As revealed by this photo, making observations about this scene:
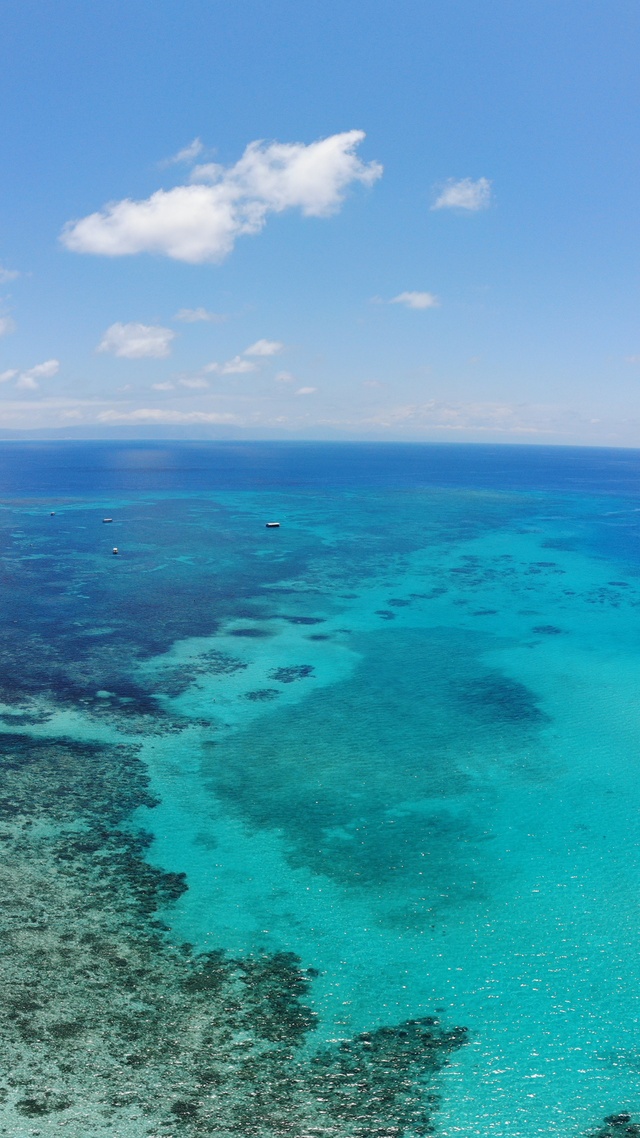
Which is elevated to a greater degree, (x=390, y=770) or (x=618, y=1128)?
(x=390, y=770)

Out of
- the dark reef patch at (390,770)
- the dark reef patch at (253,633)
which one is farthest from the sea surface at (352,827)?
the dark reef patch at (253,633)

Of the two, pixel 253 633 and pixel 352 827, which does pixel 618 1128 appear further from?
pixel 253 633

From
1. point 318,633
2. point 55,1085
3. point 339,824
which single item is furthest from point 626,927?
point 318,633

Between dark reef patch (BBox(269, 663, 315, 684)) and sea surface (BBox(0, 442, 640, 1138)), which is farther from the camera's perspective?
dark reef patch (BBox(269, 663, 315, 684))

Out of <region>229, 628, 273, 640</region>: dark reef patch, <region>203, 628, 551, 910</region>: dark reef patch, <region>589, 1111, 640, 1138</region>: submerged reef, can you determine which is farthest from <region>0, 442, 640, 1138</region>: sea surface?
<region>229, 628, 273, 640</region>: dark reef patch

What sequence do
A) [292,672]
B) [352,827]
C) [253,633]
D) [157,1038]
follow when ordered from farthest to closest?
[253,633], [292,672], [352,827], [157,1038]

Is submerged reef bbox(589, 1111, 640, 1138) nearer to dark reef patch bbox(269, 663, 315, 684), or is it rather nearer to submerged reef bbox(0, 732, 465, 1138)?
submerged reef bbox(0, 732, 465, 1138)

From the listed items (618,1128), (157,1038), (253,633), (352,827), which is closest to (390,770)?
(352,827)
